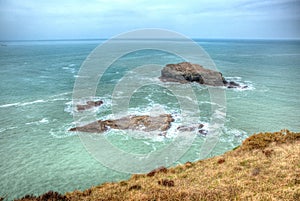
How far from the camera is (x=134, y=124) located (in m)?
33.0

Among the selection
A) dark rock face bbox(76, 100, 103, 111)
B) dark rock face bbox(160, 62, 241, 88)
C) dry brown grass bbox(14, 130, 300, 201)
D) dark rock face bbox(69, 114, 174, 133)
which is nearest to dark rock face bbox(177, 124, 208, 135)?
dark rock face bbox(69, 114, 174, 133)

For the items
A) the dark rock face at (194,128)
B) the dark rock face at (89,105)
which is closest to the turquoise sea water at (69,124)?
the dark rock face at (89,105)

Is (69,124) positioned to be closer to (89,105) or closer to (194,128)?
(89,105)

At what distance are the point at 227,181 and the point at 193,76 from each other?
5227 cm

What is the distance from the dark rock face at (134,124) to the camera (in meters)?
31.7

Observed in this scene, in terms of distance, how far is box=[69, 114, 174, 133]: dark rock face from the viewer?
31747mm

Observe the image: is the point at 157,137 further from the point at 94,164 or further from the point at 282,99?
the point at 282,99

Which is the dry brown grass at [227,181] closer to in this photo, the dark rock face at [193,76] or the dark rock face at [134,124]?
the dark rock face at [134,124]

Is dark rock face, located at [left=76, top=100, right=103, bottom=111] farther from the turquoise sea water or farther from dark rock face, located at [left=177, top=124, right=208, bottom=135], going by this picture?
dark rock face, located at [left=177, top=124, right=208, bottom=135]

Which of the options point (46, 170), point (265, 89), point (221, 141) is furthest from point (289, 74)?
point (46, 170)

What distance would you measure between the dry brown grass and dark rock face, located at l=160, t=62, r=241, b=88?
4151cm

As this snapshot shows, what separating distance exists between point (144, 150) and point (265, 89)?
42707 mm

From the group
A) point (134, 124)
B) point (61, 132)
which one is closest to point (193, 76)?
point (134, 124)

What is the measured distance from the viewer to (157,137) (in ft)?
97.6
